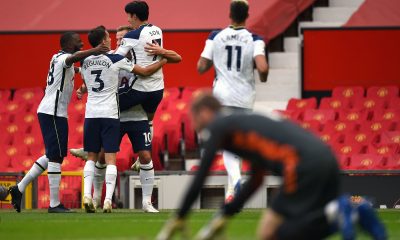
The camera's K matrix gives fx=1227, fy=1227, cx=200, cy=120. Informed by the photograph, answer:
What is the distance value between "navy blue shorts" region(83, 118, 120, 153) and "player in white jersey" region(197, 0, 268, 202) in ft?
4.37

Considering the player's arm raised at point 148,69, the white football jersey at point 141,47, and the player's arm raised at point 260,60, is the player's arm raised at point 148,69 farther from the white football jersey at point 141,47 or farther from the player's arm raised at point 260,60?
the player's arm raised at point 260,60

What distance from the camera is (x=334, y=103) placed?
66.7 feet

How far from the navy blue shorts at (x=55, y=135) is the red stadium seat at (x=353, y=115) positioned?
23.0 feet

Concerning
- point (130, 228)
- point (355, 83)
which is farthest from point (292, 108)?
point (130, 228)

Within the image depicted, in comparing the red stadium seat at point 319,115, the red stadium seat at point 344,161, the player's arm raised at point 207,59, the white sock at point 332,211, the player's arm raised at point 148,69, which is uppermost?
the player's arm raised at point 207,59

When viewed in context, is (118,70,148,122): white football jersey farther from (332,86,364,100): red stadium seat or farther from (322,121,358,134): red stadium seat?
(332,86,364,100): red stadium seat

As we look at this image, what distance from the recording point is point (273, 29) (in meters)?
22.1

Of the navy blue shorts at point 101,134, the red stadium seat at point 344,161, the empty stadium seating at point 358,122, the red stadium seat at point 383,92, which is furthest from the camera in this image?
the red stadium seat at point 383,92

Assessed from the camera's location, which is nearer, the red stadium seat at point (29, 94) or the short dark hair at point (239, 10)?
the short dark hair at point (239, 10)

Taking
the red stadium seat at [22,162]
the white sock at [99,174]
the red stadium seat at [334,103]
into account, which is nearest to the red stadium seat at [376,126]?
the red stadium seat at [334,103]

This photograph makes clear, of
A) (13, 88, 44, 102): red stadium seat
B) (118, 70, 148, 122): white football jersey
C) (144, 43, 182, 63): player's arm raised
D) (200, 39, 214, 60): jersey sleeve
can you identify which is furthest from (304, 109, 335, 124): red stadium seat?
(200, 39, 214, 60): jersey sleeve

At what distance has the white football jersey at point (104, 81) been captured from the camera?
43.3 feet

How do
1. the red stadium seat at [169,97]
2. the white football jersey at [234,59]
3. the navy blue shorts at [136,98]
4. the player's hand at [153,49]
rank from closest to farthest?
the white football jersey at [234,59] < the player's hand at [153,49] < the navy blue shorts at [136,98] < the red stadium seat at [169,97]

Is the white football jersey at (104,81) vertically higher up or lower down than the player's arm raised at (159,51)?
lower down
